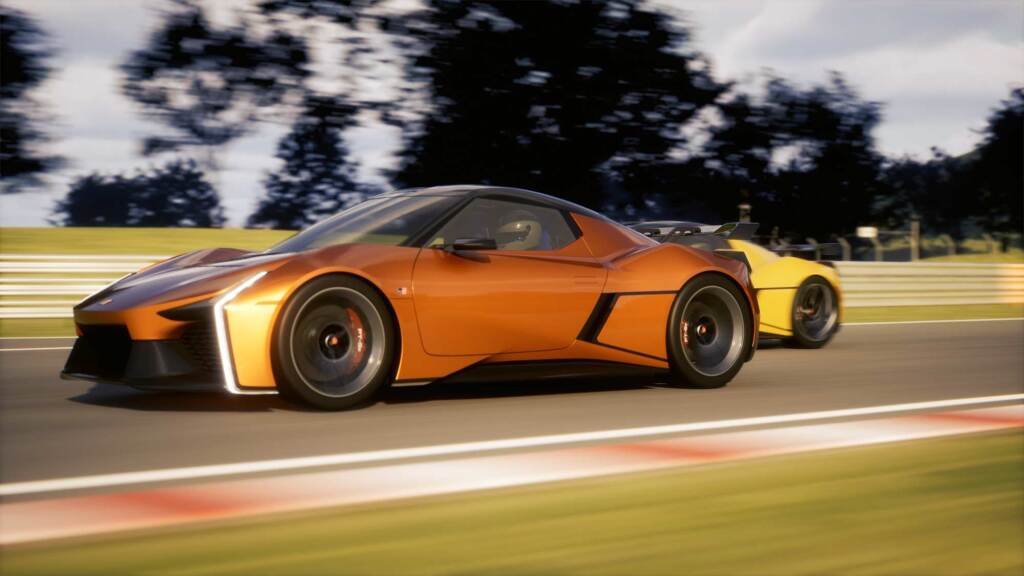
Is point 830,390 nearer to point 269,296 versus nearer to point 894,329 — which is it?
point 269,296

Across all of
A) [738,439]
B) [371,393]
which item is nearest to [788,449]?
[738,439]

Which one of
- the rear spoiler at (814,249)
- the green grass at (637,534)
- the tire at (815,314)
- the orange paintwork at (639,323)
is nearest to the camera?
the green grass at (637,534)

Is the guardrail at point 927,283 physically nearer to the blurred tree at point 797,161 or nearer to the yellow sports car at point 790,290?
the yellow sports car at point 790,290

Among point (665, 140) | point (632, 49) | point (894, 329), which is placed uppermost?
point (632, 49)

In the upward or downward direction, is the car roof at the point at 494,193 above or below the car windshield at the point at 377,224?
above

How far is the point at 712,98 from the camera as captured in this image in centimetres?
3819

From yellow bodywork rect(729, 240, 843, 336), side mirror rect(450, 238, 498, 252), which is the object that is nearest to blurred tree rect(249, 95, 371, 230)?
yellow bodywork rect(729, 240, 843, 336)

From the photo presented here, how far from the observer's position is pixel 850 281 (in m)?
18.8

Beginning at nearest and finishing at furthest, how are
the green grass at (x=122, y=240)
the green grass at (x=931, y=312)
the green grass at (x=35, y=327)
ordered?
the green grass at (x=35, y=327)
the green grass at (x=931, y=312)
the green grass at (x=122, y=240)

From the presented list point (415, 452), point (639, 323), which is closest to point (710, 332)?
point (639, 323)

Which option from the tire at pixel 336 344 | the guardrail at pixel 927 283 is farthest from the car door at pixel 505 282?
the guardrail at pixel 927 283

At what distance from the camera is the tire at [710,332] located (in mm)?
7598

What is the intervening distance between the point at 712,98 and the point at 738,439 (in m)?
33.7

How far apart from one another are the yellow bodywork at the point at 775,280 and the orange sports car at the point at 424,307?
301 centimetres
